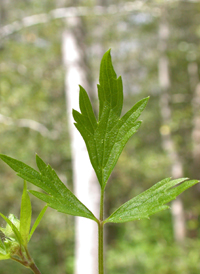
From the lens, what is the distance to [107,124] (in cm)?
25

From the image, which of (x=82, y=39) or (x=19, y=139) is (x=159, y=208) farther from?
(x=19, y=139)

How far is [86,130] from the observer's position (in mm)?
258

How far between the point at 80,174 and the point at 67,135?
1494mm

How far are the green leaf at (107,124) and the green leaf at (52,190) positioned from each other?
28 mm

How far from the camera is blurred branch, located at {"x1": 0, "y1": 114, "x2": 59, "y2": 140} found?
3.16 metres

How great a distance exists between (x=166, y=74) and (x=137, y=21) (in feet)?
6.52

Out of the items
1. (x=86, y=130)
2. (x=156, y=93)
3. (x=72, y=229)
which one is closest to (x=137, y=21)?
(x=156, y=93)

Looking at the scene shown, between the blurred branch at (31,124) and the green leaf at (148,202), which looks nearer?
the green leaf at (148,202)

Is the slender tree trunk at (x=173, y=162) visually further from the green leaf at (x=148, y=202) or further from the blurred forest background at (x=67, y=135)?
the green leaf at (x=148, y=202)

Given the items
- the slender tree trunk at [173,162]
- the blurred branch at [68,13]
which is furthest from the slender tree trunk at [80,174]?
the slender tree trunk at [173,162]

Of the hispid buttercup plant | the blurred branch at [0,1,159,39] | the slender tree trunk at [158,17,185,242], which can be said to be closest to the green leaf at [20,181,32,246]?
the hispid buttercup plant

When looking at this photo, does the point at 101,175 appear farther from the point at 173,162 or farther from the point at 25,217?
the point at 173,162

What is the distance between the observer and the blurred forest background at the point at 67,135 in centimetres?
353

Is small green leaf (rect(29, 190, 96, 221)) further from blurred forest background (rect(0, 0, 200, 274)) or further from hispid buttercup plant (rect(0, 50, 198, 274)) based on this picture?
blurred forest background (rect(0, 0, 200, 274))
